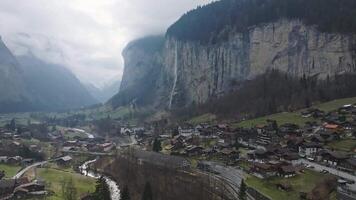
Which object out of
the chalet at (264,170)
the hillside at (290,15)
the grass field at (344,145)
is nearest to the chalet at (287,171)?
the chalet at (264,170)

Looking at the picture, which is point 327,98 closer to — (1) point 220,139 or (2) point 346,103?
(2) point 346,103

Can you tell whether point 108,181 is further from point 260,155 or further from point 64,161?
point 260,155

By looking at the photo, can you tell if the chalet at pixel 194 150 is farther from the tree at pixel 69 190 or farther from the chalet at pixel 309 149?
the tree at pixel 69 190

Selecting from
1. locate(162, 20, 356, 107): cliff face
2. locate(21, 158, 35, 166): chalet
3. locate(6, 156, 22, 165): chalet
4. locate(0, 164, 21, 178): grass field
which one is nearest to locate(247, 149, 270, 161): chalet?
locate(0, 164, 21, 178): grass field

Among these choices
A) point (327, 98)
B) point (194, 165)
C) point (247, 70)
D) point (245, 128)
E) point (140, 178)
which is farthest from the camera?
point (247, 70)

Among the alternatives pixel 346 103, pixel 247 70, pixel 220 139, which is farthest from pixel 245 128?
pixel 247 70
